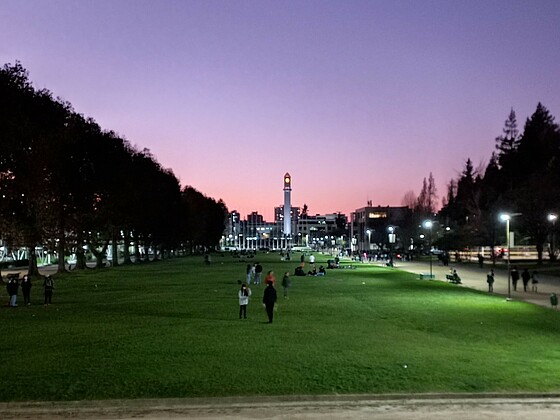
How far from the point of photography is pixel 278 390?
1427cm

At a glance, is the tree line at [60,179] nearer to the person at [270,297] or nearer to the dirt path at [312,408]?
the person at [270,297]

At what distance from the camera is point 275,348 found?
19922 millimetres

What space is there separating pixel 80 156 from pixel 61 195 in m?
4.81

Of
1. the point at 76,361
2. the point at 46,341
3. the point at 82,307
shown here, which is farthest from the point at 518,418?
the point at 82,307

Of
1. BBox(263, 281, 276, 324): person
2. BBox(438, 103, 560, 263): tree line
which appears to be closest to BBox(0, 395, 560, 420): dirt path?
BBox(263, 281, 276, 324): person

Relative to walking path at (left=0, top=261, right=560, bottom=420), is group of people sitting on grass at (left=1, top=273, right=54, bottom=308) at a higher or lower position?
higher

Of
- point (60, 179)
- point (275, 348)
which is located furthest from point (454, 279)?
point (60, 179)

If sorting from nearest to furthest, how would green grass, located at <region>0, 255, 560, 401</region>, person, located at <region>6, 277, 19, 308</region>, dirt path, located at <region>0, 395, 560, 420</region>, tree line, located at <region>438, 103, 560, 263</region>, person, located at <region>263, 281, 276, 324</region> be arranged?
dirt path, located at <region>0, 395, 560, 420</region>
green grass, located at <region>0, 255, 560, 401</region>
person, located at <region>263, 281, 276, 324</region>
person, located at <region>6, 277, 19, 308</region>
tree line, located at <region>438, 103, 560, 263</region>

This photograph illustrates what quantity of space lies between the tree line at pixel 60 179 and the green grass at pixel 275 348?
19.9 m

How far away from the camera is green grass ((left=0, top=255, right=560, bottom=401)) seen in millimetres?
14752

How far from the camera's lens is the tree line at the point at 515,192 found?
8125cm

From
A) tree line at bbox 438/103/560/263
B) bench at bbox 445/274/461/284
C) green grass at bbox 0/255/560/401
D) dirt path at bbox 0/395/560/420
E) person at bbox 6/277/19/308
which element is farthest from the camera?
tree line at bbox 438/103/560/263

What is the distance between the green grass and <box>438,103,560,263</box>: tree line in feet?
161

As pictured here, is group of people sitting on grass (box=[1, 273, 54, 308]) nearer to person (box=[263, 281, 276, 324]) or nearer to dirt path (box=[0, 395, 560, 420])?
person (box=[263, 281, 276, 324])
